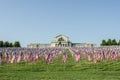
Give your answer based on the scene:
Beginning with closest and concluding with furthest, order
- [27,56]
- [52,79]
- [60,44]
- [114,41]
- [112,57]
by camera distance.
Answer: [52,79] → [27,56] → [112,57] → [114,41] → [60,44]

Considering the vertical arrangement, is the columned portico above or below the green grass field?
above

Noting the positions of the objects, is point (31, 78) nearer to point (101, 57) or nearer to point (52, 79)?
point (52, 79)

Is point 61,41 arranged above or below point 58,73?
above

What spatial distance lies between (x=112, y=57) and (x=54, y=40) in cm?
15085

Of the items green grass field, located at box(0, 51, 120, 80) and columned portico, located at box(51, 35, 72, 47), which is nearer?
green grass field, located at box(0, 51, 120, 80)

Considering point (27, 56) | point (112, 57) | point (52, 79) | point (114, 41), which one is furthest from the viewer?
point (114, 41)

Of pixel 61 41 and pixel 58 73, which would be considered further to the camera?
pixel 61 41

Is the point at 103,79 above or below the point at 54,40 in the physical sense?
below

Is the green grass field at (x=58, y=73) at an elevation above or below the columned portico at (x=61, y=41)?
below

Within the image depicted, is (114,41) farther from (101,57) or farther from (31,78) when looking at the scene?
(31,78)

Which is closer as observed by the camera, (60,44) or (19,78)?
(19,78)

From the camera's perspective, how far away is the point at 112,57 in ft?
98.3

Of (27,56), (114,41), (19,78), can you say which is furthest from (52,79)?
(114,41)

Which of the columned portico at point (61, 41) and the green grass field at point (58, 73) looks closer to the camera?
the green grass field at point (58, 73)
